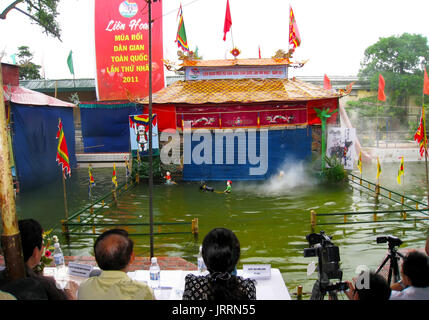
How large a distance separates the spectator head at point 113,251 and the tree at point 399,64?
108 ft

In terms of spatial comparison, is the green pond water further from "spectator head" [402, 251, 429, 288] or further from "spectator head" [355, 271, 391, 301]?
"spectator head" [355, 271, 391, 301]

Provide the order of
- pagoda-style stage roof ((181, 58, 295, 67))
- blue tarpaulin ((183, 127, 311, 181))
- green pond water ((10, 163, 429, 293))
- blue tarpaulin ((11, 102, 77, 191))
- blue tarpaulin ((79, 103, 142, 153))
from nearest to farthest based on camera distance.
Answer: green pond water ((10, 163, 429, 293)), blue tarpaulin ((11, 102, 77, 191)), blue tarpaulin ((183, 127, 311, 181)), pagoda-style stage roof ((181, 58, 295, 67)), blue tarpaulin ((79, 103, 142, 153))

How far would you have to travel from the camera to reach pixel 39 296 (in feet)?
7.50

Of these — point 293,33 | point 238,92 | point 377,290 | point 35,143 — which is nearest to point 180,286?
point 377,290

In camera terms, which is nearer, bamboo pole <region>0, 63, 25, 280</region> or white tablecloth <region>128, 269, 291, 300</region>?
bamboo pole <region>0, 63, 25, 280</region>

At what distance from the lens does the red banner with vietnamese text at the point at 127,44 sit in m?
21.8

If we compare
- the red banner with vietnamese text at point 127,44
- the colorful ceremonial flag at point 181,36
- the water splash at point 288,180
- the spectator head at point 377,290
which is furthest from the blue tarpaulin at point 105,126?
the spectator head at point 377,290

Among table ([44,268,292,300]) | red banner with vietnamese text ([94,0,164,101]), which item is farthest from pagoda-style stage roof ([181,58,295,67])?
table ([44,268,292,300])

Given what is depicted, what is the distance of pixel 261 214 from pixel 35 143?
1230cm

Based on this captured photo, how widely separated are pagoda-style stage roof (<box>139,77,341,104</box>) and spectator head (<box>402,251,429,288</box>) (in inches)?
507

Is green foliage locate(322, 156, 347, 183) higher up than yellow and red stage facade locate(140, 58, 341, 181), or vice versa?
yellow and red stage facade locate(140, 58, 341, 181)

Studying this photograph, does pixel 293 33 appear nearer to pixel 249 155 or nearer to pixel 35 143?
pixel 249 155

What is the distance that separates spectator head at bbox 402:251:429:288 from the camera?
2.80 meters

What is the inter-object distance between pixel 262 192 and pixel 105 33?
15.8m
